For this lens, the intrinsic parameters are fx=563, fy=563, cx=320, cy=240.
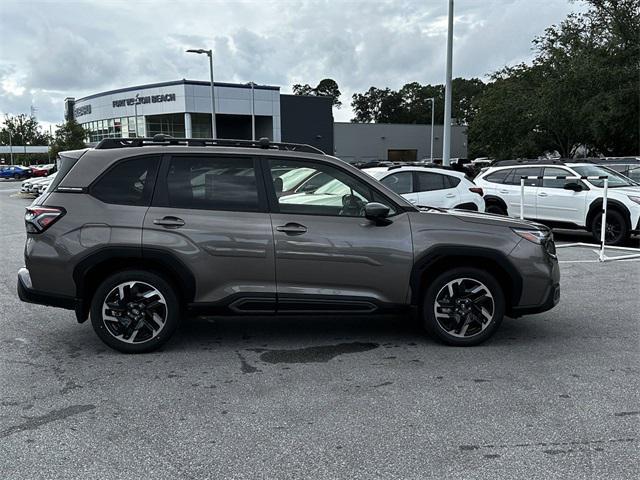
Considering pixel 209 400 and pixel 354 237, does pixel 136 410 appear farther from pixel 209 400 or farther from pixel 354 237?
pixel 354 237

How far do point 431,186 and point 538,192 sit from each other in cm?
332

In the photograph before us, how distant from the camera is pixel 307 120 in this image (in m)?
64.8

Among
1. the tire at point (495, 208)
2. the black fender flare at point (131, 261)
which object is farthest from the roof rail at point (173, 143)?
the tire at point (495, 208)

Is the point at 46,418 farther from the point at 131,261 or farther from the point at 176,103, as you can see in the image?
the point at 176,103

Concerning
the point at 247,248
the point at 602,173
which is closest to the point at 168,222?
the point at 247,248

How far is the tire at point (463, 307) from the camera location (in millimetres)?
5000

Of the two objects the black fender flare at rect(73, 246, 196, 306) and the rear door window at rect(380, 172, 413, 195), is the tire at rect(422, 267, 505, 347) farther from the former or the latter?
the rear door window at rect(380, 172, 413, 195)

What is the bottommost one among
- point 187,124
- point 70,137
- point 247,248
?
point 247,248

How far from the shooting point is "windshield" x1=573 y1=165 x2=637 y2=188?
11748 mm

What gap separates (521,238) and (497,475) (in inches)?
102

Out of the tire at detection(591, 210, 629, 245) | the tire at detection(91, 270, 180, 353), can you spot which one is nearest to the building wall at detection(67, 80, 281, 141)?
the tire at detection(591, 210, 629, 245)

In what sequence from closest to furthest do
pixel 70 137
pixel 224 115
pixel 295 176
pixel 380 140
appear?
pixel 295 176 → pixel 70 137 → pixel 224 115 → pixel 380 140

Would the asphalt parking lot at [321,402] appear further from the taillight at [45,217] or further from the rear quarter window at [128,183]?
the rear quarter window at [128,183]

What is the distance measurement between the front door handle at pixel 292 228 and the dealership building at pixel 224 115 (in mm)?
48700
